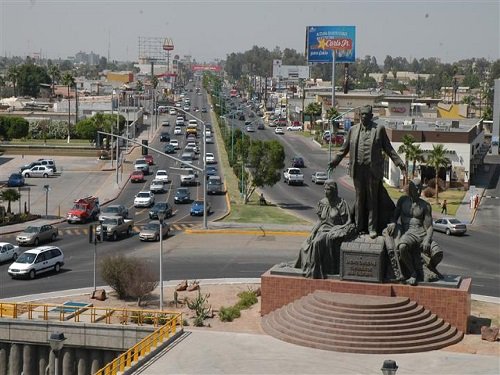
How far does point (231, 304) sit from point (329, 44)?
10585 cm

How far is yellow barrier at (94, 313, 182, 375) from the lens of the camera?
26962 mm

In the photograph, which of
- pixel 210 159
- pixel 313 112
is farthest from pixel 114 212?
pixel 313 112

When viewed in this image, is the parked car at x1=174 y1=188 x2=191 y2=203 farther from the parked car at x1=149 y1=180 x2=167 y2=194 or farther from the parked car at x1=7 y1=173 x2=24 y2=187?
the parked car at x1=7 y1=173 x2=24 y2=187

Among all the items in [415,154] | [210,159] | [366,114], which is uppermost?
[366,114]

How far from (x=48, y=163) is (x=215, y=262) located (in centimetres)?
4292

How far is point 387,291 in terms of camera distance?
104 ft

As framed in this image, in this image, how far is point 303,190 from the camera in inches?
3004

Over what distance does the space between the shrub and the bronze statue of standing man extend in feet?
17.9

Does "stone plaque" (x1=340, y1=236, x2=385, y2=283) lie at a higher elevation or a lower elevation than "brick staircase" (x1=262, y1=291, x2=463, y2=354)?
higher

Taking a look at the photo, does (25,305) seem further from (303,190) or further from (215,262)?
(303,190)

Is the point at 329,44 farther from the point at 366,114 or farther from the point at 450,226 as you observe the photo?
the point at 366,114

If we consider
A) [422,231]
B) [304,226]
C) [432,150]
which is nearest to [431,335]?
[422,231]

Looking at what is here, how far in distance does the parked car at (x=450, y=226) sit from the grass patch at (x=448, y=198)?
779 centimetres

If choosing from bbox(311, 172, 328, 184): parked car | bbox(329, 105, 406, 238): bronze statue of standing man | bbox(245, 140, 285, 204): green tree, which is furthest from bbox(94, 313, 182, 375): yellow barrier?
bbox(311, 172, 328, 184): parked car
